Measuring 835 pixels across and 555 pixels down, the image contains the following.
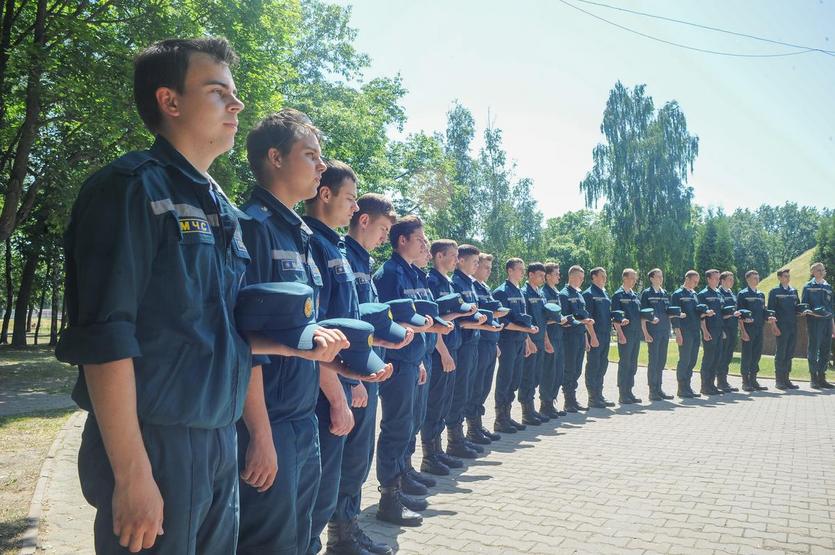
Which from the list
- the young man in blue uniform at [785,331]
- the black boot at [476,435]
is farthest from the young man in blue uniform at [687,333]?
the black boot at [476,435]

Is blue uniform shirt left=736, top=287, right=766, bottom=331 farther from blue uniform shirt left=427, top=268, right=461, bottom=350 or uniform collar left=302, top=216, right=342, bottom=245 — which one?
uniform collar left=302, top=216, right=342, bottom=245

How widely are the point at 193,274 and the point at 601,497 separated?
15.1 feet

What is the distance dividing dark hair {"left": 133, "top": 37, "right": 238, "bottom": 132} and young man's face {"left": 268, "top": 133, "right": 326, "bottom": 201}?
913 millimetres

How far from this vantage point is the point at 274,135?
2.96 m

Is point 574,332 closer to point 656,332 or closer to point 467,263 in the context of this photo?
point 656,332

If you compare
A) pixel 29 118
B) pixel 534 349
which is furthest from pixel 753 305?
pixel 29 118

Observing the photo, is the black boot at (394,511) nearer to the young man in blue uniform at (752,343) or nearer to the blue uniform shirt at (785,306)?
the young man in blue uniform at (752,343)

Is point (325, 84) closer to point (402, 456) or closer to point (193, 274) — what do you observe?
point (402, 456)

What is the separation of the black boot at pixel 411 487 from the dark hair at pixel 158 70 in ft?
14.2

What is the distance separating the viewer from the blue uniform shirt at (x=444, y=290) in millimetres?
6742

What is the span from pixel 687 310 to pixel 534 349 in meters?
5.00

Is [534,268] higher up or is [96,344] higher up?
[534,268]

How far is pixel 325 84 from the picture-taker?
26719 millimetres

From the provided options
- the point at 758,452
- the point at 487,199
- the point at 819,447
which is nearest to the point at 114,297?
the point at 758,452
